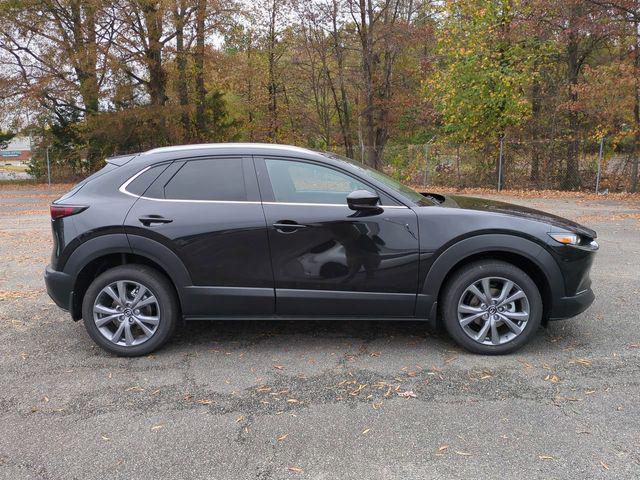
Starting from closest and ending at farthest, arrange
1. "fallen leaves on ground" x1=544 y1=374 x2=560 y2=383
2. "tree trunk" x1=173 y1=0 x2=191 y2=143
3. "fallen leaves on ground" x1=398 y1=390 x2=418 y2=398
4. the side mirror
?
"fallen leaves on ground" x1=398 y1=390 x2=418 y2=398 < "fallen leaves on ground" x1=544 y1=374 x2=560 y2=383 < the side mirror < "tree trunk" x1=173 y1=0 x2=191 y2=143

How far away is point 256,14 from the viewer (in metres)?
24.5

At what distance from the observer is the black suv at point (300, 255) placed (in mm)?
3965

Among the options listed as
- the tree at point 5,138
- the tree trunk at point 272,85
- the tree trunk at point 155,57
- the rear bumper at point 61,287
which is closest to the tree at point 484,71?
the tree trunk at point 272,85

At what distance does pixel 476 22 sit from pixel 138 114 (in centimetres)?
1413

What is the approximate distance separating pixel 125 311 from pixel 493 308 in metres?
2.93

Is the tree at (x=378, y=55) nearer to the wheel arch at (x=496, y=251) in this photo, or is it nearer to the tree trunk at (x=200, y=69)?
the tree trunk at (x=200, y=69)

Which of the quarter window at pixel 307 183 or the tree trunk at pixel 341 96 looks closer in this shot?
the quarter window at pixel 307 183

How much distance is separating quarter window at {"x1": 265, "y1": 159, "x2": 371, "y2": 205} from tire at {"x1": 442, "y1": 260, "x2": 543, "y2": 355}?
3.54ft

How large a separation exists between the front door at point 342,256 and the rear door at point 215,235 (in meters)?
0.12

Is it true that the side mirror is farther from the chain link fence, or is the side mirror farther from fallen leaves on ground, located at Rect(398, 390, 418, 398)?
the chain link fence

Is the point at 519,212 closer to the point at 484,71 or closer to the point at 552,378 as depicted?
the point at 552,378

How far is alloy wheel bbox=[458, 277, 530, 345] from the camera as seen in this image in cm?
399

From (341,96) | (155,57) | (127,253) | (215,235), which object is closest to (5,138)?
(155,57)

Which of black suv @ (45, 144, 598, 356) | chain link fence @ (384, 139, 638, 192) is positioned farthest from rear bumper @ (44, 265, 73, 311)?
chain link fence @ (384, 139, 638, 192)
